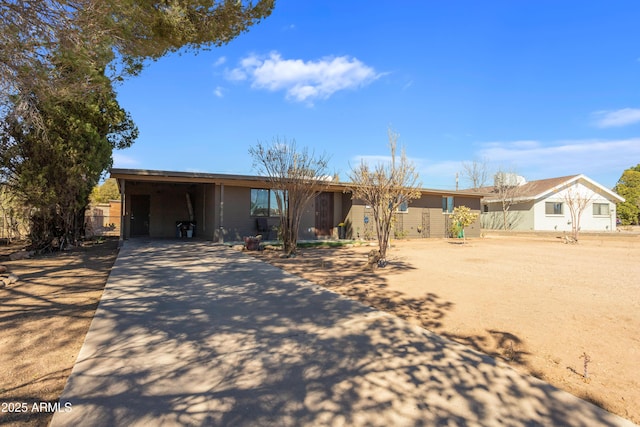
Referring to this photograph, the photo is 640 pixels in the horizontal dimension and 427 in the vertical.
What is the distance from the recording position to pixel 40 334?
3.88m

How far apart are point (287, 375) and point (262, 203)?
44.2 feet

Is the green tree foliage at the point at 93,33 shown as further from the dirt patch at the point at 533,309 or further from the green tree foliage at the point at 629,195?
the green tree foliage at the point at 629,195

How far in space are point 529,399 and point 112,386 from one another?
3.09 metres

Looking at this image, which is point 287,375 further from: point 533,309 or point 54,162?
point 54,162

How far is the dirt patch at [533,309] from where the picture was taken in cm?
311

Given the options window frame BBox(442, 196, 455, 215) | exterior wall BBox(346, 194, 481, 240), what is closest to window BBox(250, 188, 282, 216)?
exterior wall BBox(346, 194, 481, 240)

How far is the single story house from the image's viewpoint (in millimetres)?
14742

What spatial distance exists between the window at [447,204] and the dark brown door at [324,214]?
7.19 metres

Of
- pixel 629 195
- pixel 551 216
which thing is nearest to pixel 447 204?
pixel 551 216

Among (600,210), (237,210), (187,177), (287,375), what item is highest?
(187,177)

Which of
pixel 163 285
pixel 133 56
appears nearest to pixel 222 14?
pixel 133 56

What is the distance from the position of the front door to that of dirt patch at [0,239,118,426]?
11451 millimetres

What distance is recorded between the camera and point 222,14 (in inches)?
294

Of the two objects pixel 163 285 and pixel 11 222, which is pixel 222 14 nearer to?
pixel 163 285
